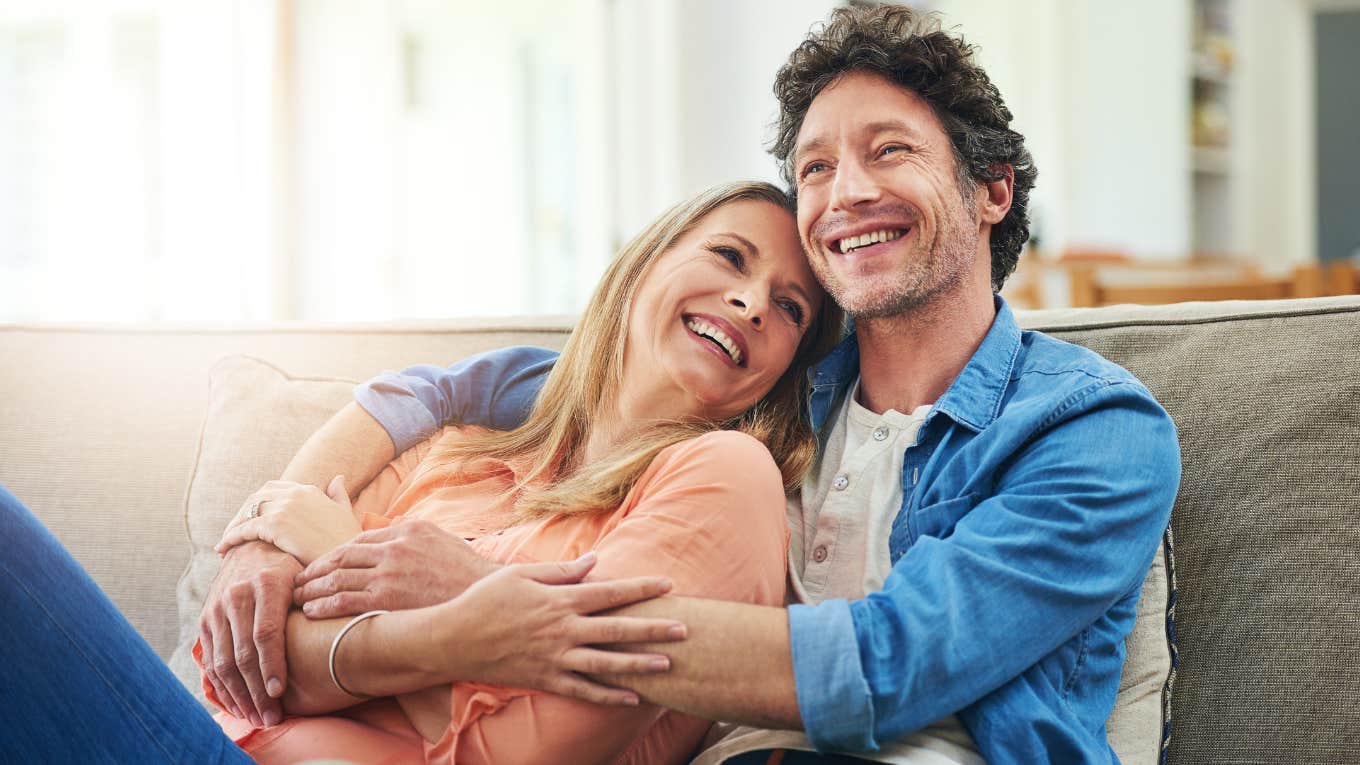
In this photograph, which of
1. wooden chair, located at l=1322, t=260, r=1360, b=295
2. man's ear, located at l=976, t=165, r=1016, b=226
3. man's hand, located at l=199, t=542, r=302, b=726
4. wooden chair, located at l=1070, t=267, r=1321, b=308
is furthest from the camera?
wooden chair, located at l=1322, t=260, r=1360, b=295

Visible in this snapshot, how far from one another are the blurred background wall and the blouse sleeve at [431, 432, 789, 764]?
101 inches

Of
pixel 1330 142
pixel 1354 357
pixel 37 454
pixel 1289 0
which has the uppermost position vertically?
pixel 1289 0

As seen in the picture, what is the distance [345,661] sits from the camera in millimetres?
1009

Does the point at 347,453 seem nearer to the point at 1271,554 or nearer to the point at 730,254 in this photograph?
the point at 730,254

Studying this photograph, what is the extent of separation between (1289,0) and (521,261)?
5239mm

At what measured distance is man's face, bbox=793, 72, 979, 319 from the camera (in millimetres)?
1229

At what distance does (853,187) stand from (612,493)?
16.5 inches

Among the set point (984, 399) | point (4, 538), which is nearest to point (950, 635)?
point (984, 399)

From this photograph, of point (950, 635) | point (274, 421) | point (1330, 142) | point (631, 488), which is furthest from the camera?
point (1330, 142)

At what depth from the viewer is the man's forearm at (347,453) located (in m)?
1.21

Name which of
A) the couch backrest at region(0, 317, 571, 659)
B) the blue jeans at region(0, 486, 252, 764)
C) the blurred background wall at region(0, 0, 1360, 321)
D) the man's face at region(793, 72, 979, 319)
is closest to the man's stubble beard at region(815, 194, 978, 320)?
the man's face at region(793, 72, 979, 319)

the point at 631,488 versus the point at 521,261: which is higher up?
the point at 521,261

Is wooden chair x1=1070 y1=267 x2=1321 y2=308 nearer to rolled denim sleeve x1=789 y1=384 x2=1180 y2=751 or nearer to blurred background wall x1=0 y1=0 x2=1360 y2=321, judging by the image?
rolled denim sleeve x1=789 y1=384 x2=1180 y2=751

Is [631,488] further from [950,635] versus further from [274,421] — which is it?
[274,421]
